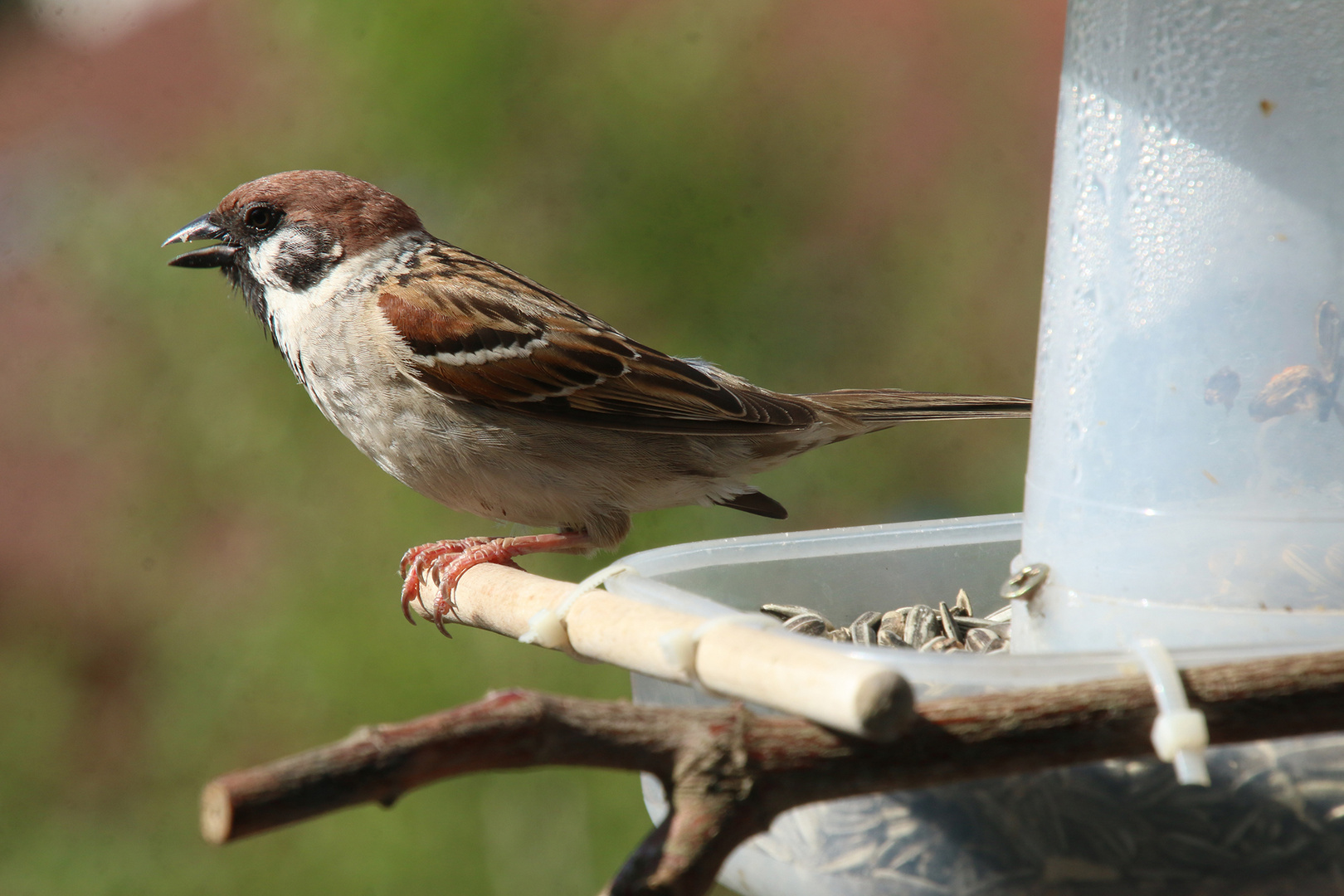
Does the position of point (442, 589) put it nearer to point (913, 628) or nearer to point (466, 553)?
point (466, 553)

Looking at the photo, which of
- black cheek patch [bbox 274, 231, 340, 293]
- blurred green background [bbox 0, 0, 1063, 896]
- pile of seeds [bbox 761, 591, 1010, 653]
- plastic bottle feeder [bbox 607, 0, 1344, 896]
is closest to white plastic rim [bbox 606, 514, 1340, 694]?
plastic bottle feeder [bbox 607, 0, 1344, 896]

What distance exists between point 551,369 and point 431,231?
200 cm

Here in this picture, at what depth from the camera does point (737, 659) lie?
1.23 meters

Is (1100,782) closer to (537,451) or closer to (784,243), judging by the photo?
(537,451)

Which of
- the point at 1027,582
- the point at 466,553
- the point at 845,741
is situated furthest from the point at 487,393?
the point at 845,741

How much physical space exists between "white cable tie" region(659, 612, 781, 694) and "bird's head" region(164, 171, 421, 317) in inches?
81.0

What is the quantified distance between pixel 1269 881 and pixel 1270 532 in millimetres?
439

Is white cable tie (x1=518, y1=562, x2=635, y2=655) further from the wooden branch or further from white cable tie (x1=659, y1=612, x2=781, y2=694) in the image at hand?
the wooden branch

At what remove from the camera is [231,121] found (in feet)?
16.6

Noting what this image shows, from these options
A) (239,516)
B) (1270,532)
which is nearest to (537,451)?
(1270,532)

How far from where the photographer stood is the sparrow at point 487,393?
282 centimetres

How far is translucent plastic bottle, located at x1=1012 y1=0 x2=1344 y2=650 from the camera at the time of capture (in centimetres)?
152

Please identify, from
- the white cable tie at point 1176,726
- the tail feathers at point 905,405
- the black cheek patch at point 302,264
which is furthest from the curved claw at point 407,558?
the white cable tie at point 1176,726

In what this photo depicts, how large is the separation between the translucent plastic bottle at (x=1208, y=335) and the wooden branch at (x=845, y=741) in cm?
35
